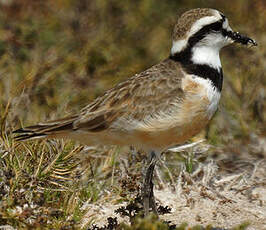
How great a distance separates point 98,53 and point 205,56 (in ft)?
11.3

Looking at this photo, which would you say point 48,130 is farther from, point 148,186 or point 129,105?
point 148,186

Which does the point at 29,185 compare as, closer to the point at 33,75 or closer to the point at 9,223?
the point at 9,223

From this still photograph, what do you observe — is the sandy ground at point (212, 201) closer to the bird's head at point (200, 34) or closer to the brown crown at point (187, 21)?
the bird's head at point (200, 34)

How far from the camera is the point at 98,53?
7391 millimetres

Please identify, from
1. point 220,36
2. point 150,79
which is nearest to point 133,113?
point 150,79

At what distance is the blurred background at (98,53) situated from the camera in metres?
6.25

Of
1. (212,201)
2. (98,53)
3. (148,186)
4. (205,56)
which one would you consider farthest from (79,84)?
(205,56)

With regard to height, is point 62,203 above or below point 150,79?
below

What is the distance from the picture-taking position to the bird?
3908mm

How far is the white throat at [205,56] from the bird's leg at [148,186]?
0.74 m

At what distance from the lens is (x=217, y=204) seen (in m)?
4.70

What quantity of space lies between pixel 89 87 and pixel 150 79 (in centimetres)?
293

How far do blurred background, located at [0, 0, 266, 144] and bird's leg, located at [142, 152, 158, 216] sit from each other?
131 centimetres

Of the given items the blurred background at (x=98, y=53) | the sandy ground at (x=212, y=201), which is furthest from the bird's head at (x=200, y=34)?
the blurred background at (x=98, y=53)
